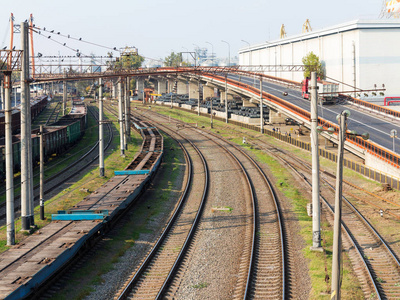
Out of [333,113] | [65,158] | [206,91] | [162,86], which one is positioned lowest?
[65,158]

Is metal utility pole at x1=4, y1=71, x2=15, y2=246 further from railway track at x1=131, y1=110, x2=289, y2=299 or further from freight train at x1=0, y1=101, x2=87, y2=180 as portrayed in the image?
freight train at x1=0, y1=101, x2=87, y2=180

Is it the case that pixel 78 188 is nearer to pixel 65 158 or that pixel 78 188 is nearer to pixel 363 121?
pixel 65 158

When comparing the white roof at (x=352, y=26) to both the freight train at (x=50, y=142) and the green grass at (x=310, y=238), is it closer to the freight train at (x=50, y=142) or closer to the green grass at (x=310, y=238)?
the green grass at (x=310, y=238)

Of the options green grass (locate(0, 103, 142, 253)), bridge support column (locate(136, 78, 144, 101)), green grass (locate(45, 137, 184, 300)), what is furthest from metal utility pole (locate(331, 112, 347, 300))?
bridge support column (locate(136, 78, 144, 101))

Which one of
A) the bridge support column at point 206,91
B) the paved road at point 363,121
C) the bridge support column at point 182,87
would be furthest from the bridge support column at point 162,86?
the paved road at point 363,121

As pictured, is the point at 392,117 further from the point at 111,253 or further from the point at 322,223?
the point at 111,253

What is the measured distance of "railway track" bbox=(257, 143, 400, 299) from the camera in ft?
61.2

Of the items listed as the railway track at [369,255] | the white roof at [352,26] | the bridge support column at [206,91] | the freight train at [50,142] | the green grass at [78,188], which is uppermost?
the white roof at [352,26]

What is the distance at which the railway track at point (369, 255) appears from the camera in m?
18.6

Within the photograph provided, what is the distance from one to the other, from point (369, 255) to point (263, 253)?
16.5 feet

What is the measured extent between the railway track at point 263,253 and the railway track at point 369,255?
10.7 feet

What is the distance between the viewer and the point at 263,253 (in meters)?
22.5

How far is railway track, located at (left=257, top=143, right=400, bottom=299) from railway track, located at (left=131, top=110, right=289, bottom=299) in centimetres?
325

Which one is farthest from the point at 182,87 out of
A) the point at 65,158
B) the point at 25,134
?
the point at 25,134
